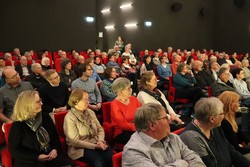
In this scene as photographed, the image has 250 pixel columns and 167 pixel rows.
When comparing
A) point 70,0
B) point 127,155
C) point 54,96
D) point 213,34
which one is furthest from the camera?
point 213,34

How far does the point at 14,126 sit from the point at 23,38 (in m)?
9.02

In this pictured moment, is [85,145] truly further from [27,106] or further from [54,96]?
[54,96]

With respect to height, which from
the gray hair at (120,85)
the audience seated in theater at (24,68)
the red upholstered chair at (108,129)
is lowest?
the red upholstered chair at (108,129)

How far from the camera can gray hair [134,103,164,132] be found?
179 centimetres

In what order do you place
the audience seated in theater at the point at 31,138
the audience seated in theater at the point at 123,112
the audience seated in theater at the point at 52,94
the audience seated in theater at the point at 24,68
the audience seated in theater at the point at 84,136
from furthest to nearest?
the audience seated in theater at the point at 24,68 → the audience seated in theater at the point at 52,94 → the audience seated in theater at the point at 123,112 → the audience seated in theater at the point at 84,136 → the audience seated in theater at the point at 31,138

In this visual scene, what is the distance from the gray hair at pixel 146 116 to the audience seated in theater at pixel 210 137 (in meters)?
0.37

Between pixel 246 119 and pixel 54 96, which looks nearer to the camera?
pixel 246 119

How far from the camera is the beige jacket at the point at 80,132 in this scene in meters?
2.58

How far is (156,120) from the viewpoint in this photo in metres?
1.78

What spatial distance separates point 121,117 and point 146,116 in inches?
48.8

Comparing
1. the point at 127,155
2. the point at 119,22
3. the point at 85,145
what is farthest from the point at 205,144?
the point at 119,22

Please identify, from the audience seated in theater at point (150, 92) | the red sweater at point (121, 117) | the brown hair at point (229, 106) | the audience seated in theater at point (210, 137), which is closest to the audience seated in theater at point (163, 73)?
the audience seated in theater at point (150, 92)

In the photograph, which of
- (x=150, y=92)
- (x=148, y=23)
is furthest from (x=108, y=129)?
(x=148, y=23)

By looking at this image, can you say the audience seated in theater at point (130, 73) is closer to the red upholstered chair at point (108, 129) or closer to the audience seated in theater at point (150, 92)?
the audience seated in theater at point (150, 92)
